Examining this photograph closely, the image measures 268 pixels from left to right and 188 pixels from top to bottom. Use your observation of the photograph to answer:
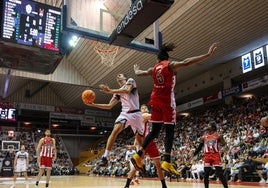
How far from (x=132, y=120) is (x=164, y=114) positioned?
1598 millimetres

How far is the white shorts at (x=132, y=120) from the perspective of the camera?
594 centimetres

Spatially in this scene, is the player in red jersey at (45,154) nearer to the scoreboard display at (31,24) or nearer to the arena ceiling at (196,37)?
the scoreboard display at (31,24)

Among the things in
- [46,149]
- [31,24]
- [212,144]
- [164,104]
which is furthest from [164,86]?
[46,149]

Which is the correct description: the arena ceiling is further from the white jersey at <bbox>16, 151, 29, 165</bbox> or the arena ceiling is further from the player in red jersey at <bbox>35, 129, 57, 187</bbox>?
the white jersey at <bbox>16, 151, 29, 165</bbox>

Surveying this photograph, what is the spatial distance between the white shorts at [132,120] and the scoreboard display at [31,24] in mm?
4435

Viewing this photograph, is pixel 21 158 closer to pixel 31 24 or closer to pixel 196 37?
pixel 31 24

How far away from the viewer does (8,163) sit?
76.1 feet

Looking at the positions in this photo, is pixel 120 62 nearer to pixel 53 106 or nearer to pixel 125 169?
pixel 125 169

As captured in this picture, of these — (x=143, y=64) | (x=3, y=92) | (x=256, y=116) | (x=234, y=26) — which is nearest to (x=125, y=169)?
(x=143, y=64)

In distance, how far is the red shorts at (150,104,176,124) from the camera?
4.47m

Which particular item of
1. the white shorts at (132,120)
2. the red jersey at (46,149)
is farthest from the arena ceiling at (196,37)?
the red jersey at (46,149)

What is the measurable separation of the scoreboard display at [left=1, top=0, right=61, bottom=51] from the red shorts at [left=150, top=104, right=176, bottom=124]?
19.0 feet

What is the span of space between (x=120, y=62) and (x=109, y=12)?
10.1m

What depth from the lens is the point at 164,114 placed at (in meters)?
4.48
